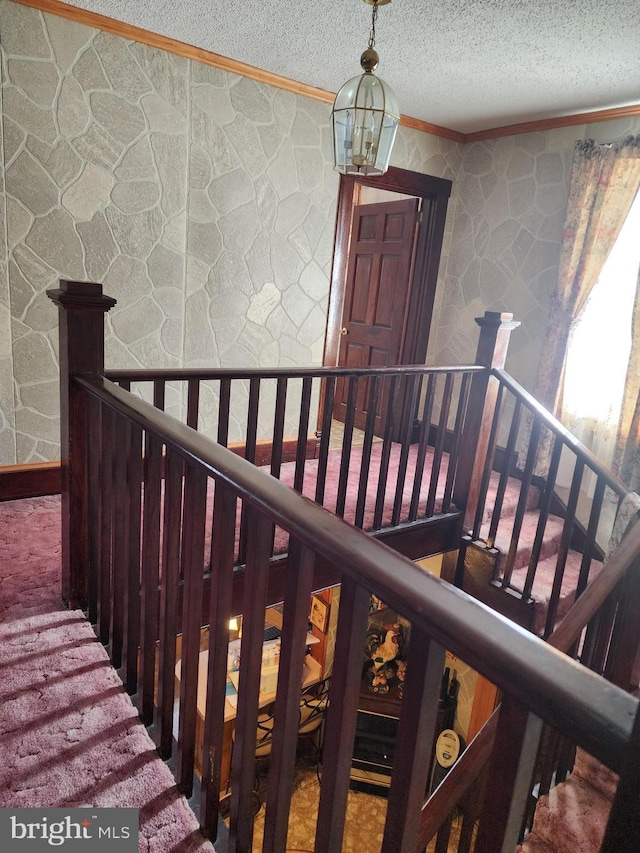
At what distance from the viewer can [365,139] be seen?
7.30 ft

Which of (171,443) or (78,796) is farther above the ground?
(171,443)

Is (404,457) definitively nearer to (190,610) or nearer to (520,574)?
(520,574)

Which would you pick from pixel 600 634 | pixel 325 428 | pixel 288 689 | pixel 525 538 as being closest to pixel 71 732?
pixel 288 689

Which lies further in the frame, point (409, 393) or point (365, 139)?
point (409, 393)

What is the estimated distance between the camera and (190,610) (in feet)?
4.02

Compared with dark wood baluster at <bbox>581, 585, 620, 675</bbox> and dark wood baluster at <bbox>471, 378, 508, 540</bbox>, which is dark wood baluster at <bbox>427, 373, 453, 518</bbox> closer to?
dark wood baluster at <bbox>471, 378, 508, 540</bbox>

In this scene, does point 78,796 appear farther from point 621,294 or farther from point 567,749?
point 621,294

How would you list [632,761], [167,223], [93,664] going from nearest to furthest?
[632,761] → [93,664] → [167,223]

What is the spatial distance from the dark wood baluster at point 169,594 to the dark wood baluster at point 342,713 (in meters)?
0.53

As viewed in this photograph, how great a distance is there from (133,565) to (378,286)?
392 cm

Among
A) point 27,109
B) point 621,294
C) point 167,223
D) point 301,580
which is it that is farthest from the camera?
point 621,294

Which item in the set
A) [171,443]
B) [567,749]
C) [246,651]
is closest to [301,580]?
[246,651]

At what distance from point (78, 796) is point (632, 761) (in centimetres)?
121

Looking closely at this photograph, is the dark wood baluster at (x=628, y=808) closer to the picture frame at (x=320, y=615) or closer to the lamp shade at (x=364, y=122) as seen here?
the lamp shade at (x=364, y=122)
